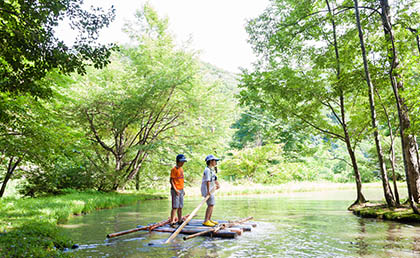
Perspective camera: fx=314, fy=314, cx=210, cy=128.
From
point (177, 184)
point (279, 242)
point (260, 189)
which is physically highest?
point (177, 184)

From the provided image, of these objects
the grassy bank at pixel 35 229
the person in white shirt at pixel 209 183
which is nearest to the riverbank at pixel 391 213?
the person in white shirt at pixel 209 183

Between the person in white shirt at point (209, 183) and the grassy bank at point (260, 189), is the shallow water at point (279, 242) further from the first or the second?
the grassy bank at point (260, 189)

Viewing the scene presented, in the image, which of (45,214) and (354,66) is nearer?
(45,214)

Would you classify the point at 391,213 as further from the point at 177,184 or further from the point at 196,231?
the point at 177,184

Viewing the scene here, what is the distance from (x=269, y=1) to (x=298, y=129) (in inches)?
220

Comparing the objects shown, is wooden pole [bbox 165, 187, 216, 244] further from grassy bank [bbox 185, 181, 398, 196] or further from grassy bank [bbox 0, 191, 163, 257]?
grassy bank [bbox 185, 181, 398, 196]

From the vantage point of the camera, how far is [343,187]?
32.1 m

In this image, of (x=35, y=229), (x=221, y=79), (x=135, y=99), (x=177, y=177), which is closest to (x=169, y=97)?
(x=135, y=99)

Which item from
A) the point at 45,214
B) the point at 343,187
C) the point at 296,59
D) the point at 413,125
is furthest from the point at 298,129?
the point at 343,187

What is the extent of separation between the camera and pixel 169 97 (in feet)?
66.4

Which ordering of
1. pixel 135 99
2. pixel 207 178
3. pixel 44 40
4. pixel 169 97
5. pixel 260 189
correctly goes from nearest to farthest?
pixel 44 40
pixel 207 178
pixel 135 99
pixel 169 97
pixel 260 189

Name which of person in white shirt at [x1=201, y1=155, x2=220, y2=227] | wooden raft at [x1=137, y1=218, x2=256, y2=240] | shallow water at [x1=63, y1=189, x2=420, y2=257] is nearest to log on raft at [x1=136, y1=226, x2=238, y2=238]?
wooden raft at [x1=137, y1=218, x2=256, y2=240]

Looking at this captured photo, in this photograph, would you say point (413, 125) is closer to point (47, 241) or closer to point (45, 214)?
point (47, 241)

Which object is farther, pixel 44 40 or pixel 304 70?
pixel 304 70
